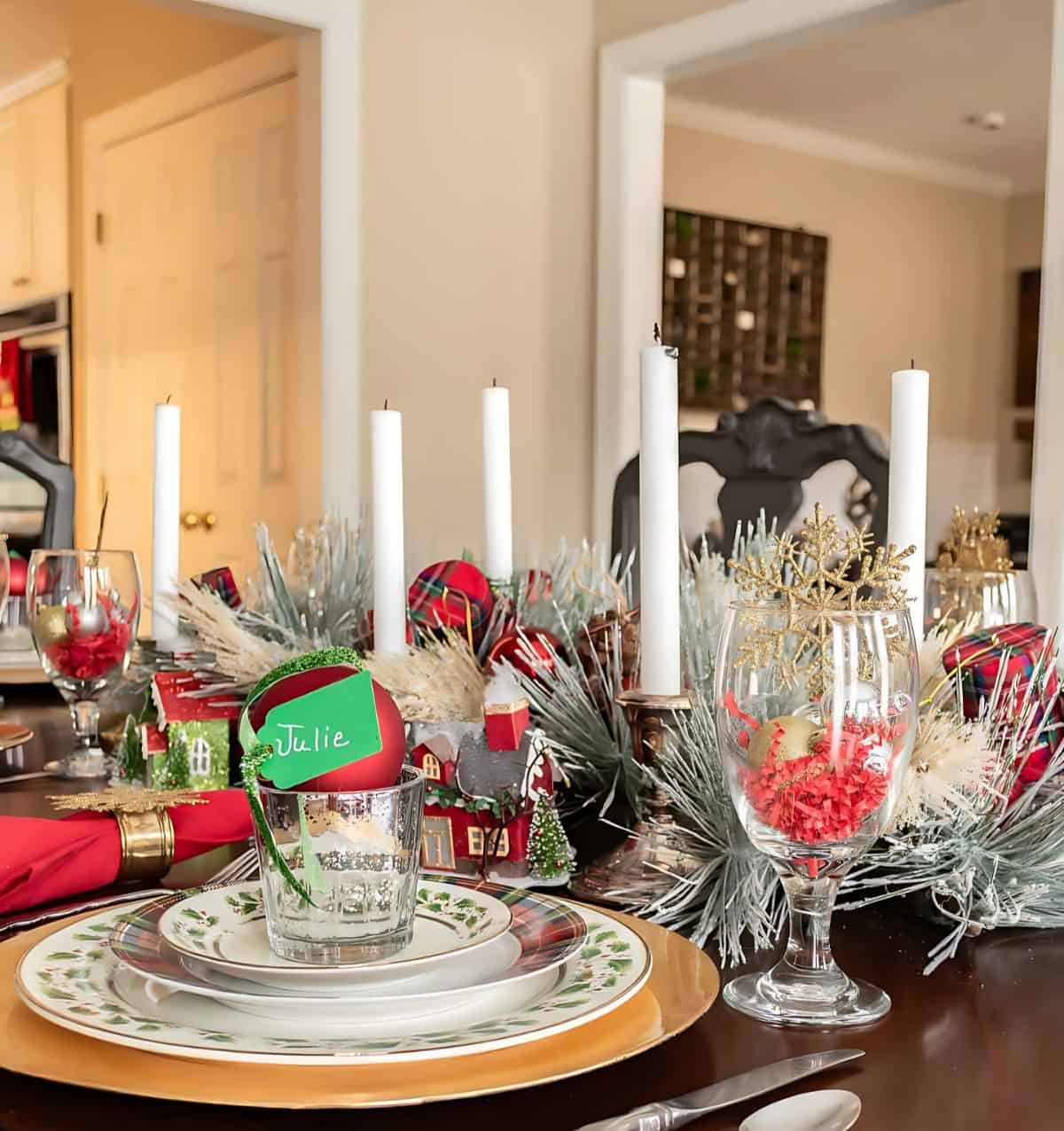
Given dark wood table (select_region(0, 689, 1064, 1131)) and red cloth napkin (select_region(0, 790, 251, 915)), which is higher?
red cloth napkin (select_region(0, 790, 251, 915))

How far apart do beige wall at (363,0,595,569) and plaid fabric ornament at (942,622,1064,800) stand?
7.62 feet

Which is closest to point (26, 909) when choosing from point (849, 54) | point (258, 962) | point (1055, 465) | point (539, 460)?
point (258, 962)

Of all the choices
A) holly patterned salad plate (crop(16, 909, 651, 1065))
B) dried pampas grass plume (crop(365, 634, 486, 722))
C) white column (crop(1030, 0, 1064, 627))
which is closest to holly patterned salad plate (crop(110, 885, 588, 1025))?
holly patterned salad plate (crop(16, 909, 651, 1065))

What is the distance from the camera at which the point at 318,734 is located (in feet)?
1.89

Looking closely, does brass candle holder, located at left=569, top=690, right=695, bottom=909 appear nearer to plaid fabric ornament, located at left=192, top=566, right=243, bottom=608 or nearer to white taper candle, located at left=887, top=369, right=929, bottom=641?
Answer: white taper candle, located at left=887, top=369, right=929, bottom=641

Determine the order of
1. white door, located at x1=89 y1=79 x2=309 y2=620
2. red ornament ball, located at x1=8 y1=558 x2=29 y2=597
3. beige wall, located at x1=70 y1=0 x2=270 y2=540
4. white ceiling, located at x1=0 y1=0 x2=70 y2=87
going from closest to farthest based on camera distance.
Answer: red ornament ball, located at x1=8 y1=558 x2=29 y2=597, white door, located at x1=89 y1=79 x2=309 y2=620, beige wall, located at x1=70 y1=0 x2=270 y2=540, white ceiling, located at x1=0 y1=0 x2=70 y2=87

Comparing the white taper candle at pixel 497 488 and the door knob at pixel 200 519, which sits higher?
the white taper candle at pixel 497 488

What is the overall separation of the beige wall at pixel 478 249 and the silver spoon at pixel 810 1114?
8.47 ft

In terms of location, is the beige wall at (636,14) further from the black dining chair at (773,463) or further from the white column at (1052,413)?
the black dining chair at (773,463)

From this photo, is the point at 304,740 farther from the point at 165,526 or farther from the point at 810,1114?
the point at 165,526

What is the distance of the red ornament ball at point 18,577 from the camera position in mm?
1655

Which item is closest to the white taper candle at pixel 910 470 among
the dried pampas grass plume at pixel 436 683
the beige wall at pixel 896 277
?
the dried pampas grass plume at pixel 436 683

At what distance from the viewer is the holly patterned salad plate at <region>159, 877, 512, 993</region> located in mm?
539

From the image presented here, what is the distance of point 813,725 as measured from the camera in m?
0.56
